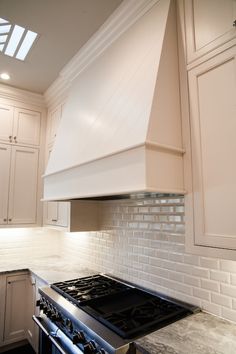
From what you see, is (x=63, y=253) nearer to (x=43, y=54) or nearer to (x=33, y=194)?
(x=33, y=194)

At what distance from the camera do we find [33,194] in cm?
301

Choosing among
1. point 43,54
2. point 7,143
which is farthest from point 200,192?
point 7,143

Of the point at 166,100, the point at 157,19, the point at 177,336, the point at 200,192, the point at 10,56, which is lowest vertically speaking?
the point at 177,336

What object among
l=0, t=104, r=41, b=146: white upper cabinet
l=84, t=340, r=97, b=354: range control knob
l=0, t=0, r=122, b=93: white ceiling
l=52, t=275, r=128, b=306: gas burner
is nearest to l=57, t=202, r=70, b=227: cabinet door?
l=52, t=275, r=128, b=306: gas burner

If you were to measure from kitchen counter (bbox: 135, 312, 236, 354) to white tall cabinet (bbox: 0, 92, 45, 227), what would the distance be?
7.23 ft

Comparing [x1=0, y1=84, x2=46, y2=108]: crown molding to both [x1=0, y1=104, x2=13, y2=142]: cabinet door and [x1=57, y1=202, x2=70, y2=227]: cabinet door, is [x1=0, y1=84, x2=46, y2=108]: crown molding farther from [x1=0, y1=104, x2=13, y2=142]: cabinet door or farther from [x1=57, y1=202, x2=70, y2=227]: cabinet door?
[x1=57, y1=202, x2=70, y2=227]: cabinet door

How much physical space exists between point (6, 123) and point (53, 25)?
1424 millimetres

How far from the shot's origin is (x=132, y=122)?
128 cm

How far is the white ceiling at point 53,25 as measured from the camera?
1.71 meters

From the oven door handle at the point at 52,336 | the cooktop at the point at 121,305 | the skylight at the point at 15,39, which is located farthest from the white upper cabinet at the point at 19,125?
the oven door handle at the point at 52,336

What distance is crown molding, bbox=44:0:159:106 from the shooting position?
1.65 meters

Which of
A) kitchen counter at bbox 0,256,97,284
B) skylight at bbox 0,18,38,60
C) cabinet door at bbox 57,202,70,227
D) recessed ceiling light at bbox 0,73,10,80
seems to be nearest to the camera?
skylight at bbox 0,18,38,60

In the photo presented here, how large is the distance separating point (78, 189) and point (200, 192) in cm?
82

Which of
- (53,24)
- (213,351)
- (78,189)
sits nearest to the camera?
(213,351)
